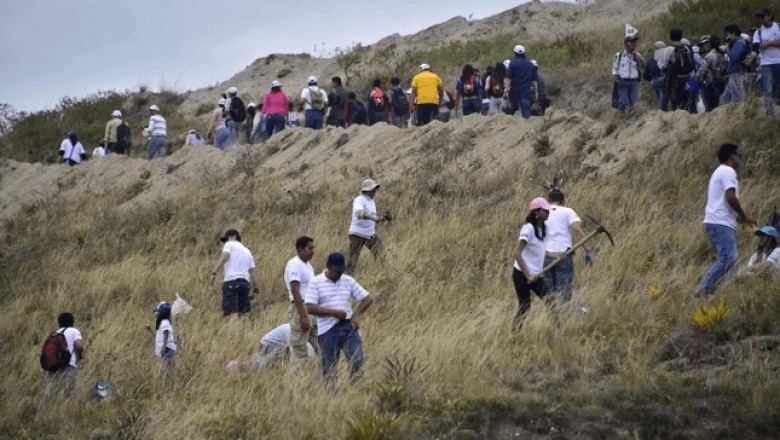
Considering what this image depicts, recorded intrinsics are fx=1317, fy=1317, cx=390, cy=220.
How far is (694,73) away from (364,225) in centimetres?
735

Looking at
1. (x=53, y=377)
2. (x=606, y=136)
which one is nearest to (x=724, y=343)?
(x=53, y=377)

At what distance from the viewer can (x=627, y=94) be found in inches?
891

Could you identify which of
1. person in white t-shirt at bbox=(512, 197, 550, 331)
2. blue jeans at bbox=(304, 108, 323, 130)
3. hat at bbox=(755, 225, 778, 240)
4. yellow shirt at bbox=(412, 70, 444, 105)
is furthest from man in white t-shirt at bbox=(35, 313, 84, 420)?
blue jeans at bbox=(304, 108, 323, 130)

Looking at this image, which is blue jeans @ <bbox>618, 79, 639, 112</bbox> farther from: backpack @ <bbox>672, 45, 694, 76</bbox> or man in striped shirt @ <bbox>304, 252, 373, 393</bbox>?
man in striped shirt @ <bbox>304, 252, 373, 393</bbox>

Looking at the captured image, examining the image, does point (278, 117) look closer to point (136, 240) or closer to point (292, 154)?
point (292, 154)

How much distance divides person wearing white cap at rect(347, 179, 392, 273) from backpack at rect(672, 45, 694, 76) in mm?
6405

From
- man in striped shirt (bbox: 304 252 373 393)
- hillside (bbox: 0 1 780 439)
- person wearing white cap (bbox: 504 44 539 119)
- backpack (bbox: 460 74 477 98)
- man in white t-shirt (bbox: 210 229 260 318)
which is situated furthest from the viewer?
backpack (bbox: 460 74 477 98)

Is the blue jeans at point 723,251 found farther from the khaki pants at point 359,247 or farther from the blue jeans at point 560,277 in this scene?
the khaki pants at point 359,247

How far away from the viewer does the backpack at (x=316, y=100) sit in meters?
27.1

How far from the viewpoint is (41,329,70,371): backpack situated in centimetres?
1531

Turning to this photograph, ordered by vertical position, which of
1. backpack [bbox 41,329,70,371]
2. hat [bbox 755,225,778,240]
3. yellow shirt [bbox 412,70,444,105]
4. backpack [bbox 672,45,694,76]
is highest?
yellow shirt [bbox 412,70,444,105]

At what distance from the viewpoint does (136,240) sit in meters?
24.3

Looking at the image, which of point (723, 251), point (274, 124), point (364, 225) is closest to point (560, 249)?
point (723, 251)

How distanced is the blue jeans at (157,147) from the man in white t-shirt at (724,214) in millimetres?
19167
